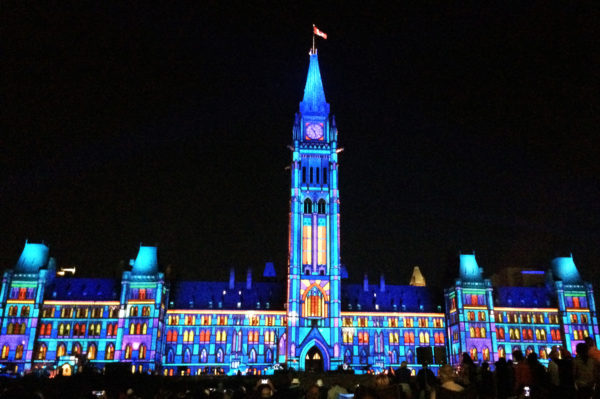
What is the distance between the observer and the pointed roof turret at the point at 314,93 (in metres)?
109

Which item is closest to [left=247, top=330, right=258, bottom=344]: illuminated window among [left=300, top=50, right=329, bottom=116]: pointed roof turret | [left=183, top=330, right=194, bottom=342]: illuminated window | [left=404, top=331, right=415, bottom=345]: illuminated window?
[left=183, top=330, right=194, bottom=342]: illuminated window

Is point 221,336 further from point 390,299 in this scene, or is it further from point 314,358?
point 390,299

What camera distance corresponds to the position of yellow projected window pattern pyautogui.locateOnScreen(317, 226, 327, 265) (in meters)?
96.4

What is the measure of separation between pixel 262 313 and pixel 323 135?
115 ft

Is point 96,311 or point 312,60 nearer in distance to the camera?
point 96,311

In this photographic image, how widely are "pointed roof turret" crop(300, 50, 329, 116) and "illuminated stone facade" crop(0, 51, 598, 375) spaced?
1.35 metres

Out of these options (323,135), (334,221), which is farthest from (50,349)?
(323,135)

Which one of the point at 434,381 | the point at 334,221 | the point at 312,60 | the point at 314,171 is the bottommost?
the point at 434,381

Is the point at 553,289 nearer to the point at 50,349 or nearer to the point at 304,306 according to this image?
the point at 304,306

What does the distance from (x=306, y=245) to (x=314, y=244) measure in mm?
1406

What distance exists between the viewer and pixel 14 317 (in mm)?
91000

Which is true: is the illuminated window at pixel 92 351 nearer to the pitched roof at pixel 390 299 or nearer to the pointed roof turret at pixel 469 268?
the pitched roof at pixel 390 299

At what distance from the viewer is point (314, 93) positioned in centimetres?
11125

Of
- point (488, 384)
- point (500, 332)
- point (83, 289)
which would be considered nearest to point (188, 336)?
point (83, 289)
